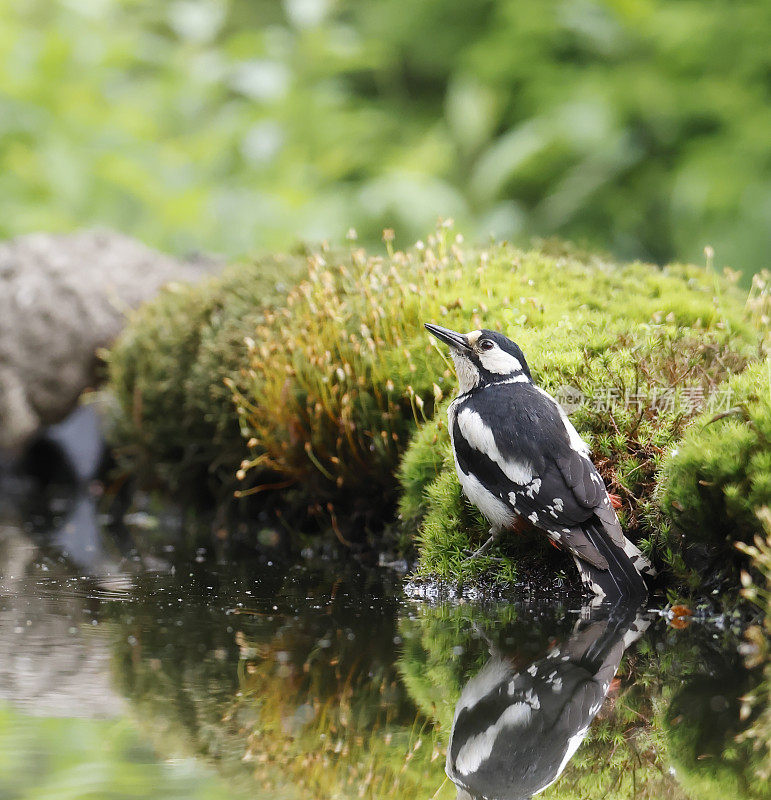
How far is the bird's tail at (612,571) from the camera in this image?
13.6ft

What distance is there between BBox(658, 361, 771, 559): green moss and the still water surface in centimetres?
37

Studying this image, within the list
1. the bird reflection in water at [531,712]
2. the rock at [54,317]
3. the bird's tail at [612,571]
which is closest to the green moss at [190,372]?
the rock at [54,317]

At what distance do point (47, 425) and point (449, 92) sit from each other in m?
7.27

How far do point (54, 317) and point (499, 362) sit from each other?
4.95 metres

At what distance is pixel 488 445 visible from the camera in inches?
168

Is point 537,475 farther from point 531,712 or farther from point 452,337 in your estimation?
point 531,712

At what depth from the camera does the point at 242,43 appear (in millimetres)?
12367

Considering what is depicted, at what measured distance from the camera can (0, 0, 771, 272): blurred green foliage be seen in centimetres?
1137

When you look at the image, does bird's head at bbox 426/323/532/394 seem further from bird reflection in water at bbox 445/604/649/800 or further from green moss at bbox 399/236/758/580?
bird reflection in water at bbox 445/604/649/800

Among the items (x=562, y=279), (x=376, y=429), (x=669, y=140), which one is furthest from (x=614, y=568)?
(x=669, y=140)

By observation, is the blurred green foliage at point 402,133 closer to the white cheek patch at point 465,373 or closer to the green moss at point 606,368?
the green moss at point 606,368

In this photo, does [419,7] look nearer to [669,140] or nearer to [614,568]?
[669,140]

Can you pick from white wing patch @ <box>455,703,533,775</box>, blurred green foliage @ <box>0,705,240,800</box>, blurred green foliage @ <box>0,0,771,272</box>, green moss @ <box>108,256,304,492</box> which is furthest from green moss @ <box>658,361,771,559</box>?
blurred green foliage @ <box>0,0,771,272</box>

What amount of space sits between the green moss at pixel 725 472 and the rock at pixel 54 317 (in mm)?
5281
